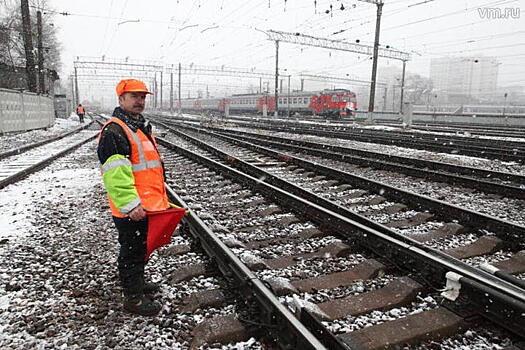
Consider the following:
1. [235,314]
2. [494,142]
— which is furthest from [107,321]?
[494,142]

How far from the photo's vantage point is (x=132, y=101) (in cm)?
285

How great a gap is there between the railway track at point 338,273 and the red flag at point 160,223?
0.59 metres

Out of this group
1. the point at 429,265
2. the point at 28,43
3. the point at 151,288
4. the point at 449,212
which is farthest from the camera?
the point at 28,43

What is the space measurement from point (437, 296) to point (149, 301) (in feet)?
7.64

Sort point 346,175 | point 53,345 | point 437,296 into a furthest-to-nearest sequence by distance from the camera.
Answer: point 346,175, point 437,296, point 53,345

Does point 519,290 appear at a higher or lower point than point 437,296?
higher

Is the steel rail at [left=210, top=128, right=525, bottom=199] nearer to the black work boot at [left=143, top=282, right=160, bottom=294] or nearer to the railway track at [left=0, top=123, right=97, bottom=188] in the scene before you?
the black work boot at [left=143, top=282, right=160, bottom=294]

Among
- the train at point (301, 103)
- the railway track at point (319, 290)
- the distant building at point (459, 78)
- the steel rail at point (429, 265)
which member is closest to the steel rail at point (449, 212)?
the steel rail at point (429, 265)

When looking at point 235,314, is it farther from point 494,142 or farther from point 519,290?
point 494,142

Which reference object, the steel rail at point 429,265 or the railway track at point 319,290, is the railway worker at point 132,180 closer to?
the railway track at point 319,290

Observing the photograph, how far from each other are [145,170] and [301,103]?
40.9m

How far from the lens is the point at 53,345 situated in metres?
2.48

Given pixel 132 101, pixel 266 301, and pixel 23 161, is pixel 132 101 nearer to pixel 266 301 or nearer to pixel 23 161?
pixel 266 301

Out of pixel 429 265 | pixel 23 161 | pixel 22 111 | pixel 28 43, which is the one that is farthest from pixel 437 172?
pixel 28 43
